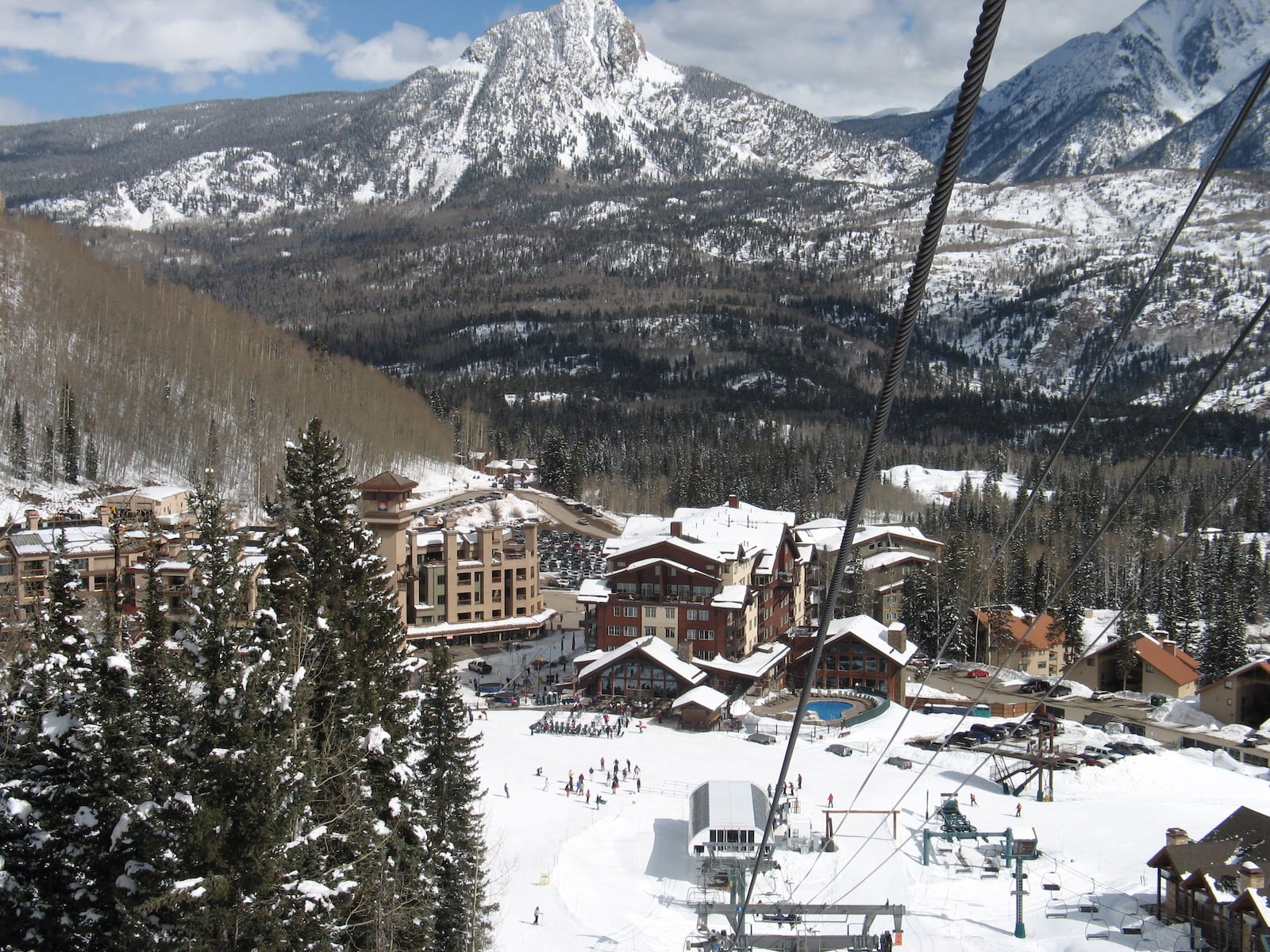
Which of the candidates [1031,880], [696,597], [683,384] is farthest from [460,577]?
[683,384]

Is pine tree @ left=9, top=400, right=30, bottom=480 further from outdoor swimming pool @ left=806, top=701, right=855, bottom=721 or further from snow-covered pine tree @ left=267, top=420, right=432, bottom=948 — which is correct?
snow-covered pine tree @ left=267, top=420, right=432, bottom=948

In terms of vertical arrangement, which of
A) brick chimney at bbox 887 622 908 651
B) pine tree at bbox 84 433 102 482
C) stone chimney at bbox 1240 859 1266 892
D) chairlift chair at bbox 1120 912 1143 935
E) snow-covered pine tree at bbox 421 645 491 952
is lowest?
chairlift chair at bbox 1120 912 1143 935

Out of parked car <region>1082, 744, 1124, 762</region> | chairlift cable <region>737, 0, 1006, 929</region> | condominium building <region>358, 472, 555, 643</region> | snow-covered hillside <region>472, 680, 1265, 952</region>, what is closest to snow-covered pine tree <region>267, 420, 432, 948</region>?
snow-covered hillside <region>472, 680, 1265, 952</region>

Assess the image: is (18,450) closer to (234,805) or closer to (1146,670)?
(1146,670)

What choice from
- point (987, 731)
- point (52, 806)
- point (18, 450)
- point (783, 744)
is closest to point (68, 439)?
point (18, 450)

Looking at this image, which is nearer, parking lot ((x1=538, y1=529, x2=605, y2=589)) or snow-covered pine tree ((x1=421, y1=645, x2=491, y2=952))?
snow-covered pine tree ((x1=421, y1=645, x2=491, y2=952))

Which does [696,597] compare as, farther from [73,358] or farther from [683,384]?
[683,384]

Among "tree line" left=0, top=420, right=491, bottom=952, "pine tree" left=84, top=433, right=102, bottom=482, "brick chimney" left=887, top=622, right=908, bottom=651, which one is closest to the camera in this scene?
"tree line" left=0, top=420, right=491, bottom=952
